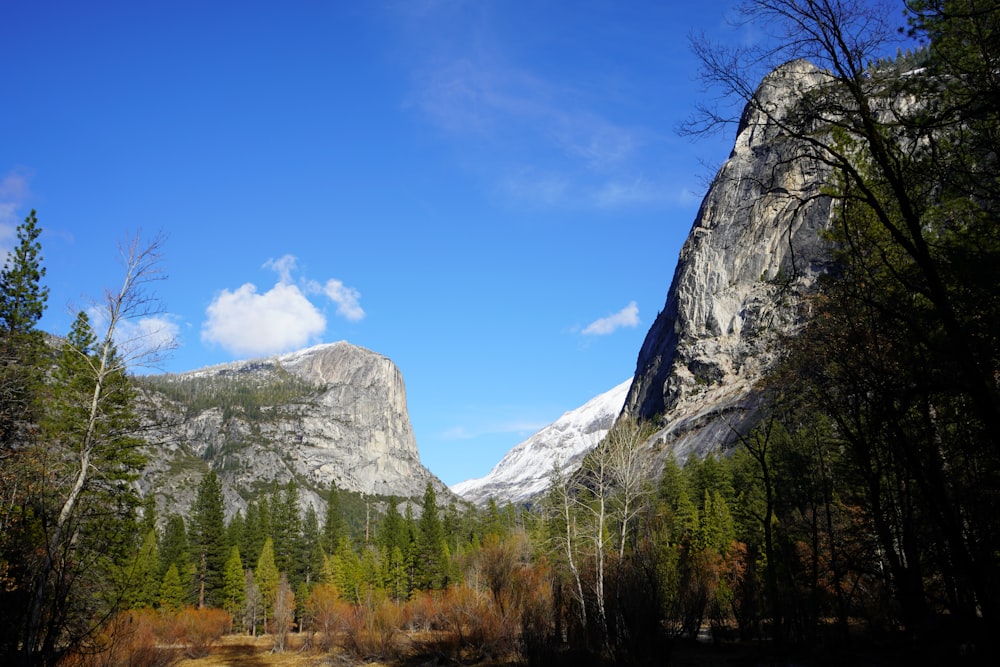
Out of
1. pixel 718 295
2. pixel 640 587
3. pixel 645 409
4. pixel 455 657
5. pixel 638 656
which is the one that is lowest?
pixel 455 657

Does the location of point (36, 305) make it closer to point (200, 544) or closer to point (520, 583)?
point (520, 583)

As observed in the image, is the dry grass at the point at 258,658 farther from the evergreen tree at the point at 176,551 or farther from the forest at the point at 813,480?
the evergreen tree at the point at 176,551

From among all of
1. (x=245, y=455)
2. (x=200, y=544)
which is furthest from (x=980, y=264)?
(x=245, y=455)

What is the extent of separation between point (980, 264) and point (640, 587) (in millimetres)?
8113

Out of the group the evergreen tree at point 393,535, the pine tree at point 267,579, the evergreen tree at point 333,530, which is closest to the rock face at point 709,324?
the evergreen tree at point 393,535

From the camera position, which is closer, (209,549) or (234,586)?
(234,586)

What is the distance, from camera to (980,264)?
7.55 metres

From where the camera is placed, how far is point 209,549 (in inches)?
2232

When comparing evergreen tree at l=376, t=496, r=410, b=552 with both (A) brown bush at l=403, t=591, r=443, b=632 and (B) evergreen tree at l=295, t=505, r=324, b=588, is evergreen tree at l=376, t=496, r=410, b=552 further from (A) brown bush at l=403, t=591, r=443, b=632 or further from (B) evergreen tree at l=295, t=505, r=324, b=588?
(A) brown bush at l=403, t=591, r=443, b=632

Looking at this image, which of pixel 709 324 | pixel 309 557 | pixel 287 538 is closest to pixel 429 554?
pixel 309 557

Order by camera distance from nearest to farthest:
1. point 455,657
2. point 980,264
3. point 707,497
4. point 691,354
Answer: point 980,264, point 455,657, point 707,497, point 691,354

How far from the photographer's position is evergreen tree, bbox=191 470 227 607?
2212 inches

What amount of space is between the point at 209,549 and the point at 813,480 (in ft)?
182

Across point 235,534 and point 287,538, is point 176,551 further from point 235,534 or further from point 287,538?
point 287,538
